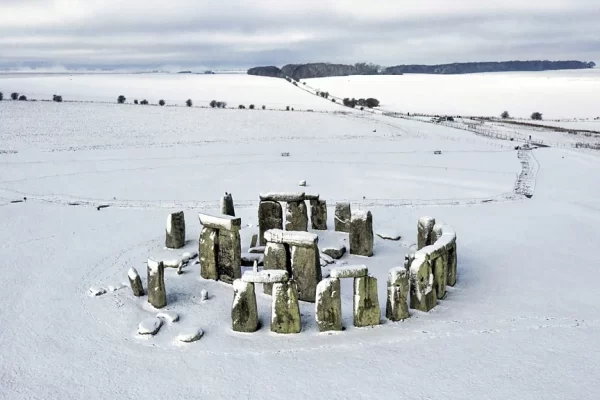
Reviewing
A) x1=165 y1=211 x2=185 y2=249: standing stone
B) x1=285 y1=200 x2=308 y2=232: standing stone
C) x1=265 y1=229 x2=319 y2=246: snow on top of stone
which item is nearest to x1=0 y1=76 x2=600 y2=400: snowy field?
x1=165 y1=211 x2=185 y2=249: standing stone

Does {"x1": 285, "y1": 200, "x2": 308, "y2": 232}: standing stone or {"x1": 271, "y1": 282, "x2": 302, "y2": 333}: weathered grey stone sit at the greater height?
{"x1": 285, "y1": 200, "x2": 308, "y2": 232}: standing stone

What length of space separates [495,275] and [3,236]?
13756mm

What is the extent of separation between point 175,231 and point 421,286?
23.4ft

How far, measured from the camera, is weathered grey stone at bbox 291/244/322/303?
11.5m

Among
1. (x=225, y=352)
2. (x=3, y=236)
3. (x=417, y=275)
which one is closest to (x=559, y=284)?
(x=417, y=275)

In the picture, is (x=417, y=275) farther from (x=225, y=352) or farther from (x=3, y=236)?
(x=3, y=236)

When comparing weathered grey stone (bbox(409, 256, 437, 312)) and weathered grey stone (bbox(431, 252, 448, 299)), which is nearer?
weathered grey stone (bbox(409, 256, 437, 312))

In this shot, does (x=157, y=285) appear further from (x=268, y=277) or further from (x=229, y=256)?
(x=268, y=277)

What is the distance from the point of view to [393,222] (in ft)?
57.2

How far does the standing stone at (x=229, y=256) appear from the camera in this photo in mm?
12399

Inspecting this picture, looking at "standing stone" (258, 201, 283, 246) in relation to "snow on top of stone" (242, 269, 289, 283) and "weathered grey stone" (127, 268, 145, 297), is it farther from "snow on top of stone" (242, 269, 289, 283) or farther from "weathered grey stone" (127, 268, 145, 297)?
"snow on top of stone" (242, 269, 289, 283)

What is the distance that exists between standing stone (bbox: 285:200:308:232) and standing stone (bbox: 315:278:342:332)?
5000mm

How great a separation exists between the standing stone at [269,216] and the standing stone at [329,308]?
509 centimetres

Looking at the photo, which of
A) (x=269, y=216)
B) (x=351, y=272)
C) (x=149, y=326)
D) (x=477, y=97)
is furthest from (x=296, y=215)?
(x=477, y=97)
